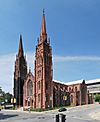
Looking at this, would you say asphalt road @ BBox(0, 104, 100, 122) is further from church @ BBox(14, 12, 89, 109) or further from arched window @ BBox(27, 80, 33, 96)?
arched window @ BBox(27, 80, 33, 96)

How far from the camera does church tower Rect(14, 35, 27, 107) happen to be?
110 m

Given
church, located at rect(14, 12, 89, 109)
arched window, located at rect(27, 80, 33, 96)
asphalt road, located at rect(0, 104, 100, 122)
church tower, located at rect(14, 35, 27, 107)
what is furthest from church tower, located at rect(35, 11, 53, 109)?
asphalt road, located at rect(0, 104, 100, 122)

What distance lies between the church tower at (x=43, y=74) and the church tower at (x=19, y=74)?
21.5 m

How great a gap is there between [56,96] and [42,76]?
11.9m

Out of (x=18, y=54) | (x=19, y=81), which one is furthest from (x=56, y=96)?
(x=18, y=54)

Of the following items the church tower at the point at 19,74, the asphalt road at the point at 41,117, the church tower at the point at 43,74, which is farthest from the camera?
the church tower at the point at 19,74

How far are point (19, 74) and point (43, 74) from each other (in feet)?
87.3

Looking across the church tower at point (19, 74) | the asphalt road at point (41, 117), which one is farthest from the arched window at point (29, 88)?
the asphalt road at point (41, 117)

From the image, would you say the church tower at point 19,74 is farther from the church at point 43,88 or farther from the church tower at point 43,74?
the church tower at point 43,74

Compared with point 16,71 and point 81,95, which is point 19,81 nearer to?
point 16,71

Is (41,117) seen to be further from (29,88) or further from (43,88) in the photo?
(29,88)

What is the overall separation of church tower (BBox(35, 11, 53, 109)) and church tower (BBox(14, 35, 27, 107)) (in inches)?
845

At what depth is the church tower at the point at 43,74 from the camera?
8644 centimetres

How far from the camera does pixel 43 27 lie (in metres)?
96.4
